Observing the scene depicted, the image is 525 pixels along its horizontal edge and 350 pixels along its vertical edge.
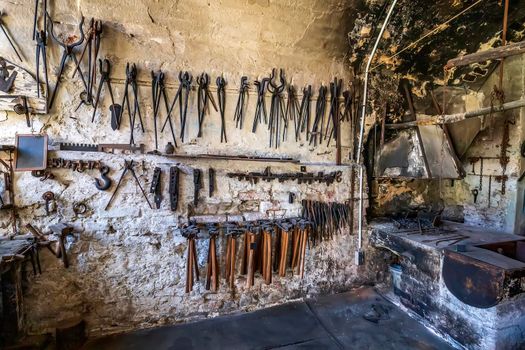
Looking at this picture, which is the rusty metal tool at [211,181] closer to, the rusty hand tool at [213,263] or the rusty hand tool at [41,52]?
the rusty hand tool at [213,263]

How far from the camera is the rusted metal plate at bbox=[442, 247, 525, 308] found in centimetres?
189

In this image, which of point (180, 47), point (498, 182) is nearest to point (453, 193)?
point (498, 182)

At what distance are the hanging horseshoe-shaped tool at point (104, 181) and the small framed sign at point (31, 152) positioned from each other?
0.39m

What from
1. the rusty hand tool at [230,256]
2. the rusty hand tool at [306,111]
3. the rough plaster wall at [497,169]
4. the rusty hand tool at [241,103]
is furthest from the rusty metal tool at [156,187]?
the rough plaster wall at [497,169]

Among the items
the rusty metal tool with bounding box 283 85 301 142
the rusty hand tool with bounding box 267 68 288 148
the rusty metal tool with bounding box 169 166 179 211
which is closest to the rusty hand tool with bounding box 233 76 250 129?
the rusty hand tool with bounding box 267 68 288 148

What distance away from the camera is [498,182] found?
3.44 metres

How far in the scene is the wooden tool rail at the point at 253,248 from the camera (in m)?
2.52

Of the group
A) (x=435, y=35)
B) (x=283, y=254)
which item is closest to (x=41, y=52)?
(x=283, y=254)

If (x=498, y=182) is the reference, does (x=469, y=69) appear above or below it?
above

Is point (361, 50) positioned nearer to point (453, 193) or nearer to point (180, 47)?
point (180, 47)

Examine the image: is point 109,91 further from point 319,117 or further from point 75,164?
point 319,117

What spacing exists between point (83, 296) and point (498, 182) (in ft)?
15.6

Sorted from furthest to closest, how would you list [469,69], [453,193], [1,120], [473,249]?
[453,193] < [469,69] < [473,249] < [1,120]

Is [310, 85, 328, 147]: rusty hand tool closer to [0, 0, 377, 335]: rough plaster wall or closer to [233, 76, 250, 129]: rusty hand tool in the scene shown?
[0, 0, 377, 335]: rough plaster wall
